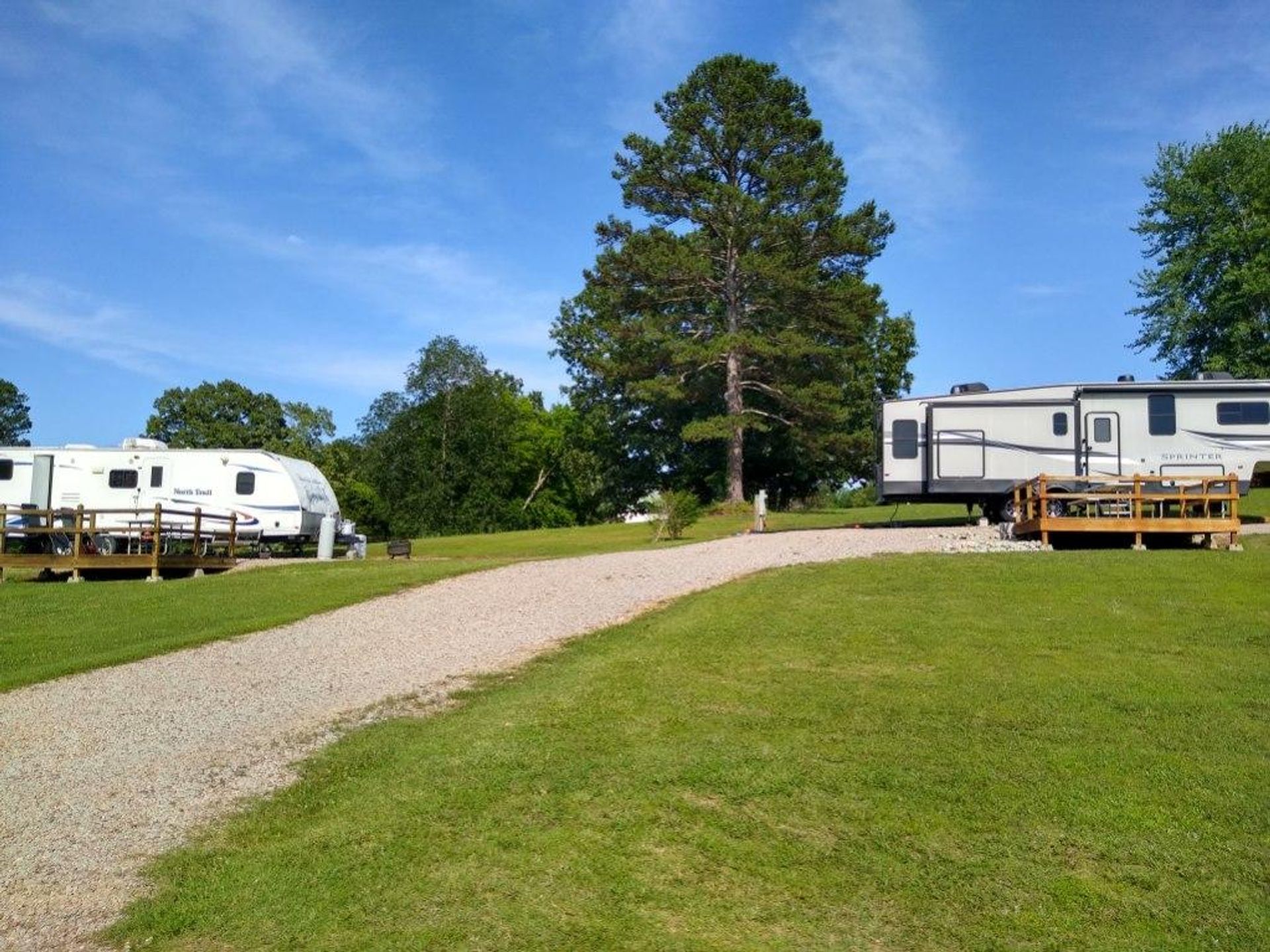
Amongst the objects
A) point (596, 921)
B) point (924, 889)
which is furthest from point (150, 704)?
point (924, 889)

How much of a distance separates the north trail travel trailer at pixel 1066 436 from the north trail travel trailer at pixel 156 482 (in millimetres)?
15158

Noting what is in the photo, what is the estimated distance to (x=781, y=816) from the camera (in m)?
6.38

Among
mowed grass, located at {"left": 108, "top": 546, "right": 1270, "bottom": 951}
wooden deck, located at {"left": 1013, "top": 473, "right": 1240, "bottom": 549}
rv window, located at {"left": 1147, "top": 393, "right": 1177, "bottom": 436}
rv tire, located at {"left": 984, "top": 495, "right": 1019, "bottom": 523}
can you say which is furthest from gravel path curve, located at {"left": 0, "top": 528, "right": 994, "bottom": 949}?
rv window, located at {"left": 1147, "top": 393, "right": 1177, "bottom": 436}

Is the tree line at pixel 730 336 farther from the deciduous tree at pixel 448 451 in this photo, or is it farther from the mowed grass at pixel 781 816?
the mowed grass at pixel 781 816

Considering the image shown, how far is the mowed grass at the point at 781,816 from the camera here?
516 centimetres

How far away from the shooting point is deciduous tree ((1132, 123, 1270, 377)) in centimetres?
4669

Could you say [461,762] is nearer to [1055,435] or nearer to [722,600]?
[722,600]

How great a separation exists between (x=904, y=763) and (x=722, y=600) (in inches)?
284

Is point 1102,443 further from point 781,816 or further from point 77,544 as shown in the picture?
point 77,544

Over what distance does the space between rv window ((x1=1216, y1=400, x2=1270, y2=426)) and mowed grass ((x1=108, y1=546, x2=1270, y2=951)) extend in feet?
43.8

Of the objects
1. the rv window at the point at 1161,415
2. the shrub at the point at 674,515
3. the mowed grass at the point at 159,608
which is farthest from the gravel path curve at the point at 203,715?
the shrub at the point at 674,515

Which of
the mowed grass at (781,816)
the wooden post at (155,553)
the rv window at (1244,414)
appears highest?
the rv window at (1244,414)

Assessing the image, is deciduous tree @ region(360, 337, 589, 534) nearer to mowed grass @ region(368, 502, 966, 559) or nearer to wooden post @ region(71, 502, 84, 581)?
mowed grass @ region(368, 502, 966, 559)

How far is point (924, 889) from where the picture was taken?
5539 mm
